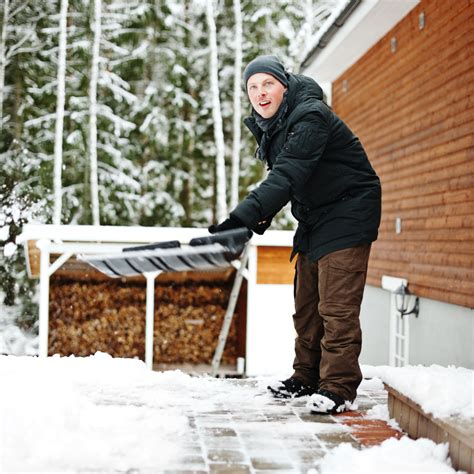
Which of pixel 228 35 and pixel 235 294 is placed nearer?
pixel 235 294

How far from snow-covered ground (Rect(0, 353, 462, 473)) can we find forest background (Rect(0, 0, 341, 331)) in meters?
12.3

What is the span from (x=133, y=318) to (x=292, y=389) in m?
6.74

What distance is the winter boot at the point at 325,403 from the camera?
329 cm

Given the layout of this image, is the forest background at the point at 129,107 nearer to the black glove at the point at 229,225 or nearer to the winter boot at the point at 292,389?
the winter boot at the point at 292,389

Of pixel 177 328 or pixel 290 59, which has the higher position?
pixel 290 59

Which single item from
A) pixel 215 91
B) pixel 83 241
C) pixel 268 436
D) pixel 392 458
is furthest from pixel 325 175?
pixel 215 91

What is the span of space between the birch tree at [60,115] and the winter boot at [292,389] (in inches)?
506

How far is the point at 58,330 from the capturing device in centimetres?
1009

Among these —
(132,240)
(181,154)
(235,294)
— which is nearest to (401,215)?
(235,294)

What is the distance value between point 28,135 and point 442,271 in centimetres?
1300

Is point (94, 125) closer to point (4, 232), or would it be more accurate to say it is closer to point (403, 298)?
point (4, 232)

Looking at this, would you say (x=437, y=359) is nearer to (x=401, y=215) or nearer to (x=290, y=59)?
(x=401, y=215)

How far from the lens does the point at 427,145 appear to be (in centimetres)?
665

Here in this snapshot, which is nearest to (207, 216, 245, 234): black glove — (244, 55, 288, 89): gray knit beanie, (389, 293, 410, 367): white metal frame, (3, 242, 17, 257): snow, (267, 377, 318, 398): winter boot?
(244, 55, 288, 89): gray knit beanie
